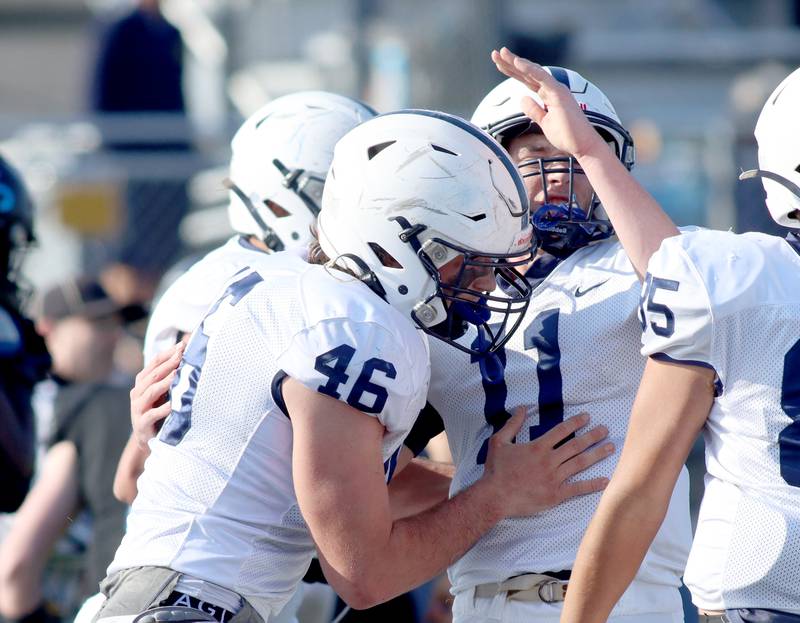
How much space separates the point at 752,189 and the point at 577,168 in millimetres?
4051

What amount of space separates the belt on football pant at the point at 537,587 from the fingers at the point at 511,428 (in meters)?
0.30

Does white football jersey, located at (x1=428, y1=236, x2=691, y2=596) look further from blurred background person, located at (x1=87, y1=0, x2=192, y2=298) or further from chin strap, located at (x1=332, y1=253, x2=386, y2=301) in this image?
blurred background person, located at (x1=87, y1=0, x2=192, y2=298)

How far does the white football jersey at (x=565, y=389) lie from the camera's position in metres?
2.92

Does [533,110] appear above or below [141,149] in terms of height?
above

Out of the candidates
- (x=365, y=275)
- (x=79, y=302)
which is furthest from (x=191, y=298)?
(x=79, y=302)

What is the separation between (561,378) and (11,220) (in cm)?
219

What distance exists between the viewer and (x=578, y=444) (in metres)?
2.90

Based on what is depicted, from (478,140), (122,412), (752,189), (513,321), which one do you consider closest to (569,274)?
(513,321)

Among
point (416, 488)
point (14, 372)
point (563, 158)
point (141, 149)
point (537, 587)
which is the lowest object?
point (141, 149)

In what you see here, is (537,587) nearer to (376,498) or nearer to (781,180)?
(376,498)

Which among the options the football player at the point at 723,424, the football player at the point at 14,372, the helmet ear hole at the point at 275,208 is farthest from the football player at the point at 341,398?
the football player at the point at 14,372

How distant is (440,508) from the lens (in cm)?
287

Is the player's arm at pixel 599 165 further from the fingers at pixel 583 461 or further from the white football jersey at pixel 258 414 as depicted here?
the white football jersey at pixel 258 414

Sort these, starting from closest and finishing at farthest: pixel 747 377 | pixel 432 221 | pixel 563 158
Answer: pixel 747 377, pixel 432 221, pixel 563 158
